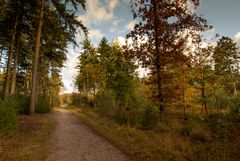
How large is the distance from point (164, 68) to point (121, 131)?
16.3 feet

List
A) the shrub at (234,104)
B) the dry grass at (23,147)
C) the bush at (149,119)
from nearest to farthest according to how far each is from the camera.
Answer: the dry grass at (23,147) → the shrub at (234,104) → the bush at (149,119)

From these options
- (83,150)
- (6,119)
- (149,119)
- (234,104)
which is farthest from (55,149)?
(234,104)

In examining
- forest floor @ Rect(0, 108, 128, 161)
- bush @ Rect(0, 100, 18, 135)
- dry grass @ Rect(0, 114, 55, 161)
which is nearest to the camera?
dry grass @ Rect(0, 114, 55, 161)

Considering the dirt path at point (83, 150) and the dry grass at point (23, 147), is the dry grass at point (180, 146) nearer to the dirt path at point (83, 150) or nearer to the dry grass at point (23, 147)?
the dirt path at point (83, 150)

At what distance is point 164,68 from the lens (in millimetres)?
12750

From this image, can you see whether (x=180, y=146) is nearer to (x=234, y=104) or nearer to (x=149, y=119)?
(x=149, y=119)

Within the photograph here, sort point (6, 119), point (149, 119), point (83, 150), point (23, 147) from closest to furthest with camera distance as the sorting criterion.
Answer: point (23, 147) < point (83, 150) < point (6, 119) < point (149, 119)

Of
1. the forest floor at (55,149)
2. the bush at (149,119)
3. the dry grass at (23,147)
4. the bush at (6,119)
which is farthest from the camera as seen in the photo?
the bush at (149,119)

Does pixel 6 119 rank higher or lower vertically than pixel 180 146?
higher

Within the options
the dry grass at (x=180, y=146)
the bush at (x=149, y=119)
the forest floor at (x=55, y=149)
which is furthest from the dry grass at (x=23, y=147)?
the bush at (x=149, y=119)

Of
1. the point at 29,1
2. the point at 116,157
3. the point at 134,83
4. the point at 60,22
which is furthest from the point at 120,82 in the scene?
the point at 116,157

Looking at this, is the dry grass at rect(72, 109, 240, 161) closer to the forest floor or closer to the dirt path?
the dirt path

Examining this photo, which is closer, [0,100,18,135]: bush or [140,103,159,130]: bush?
[0,100,18,135]: bush

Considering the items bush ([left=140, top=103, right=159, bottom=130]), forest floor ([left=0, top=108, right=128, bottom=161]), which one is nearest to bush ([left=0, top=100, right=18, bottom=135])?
forest floor ([left=0, top=108, right=128, bottom=161])
